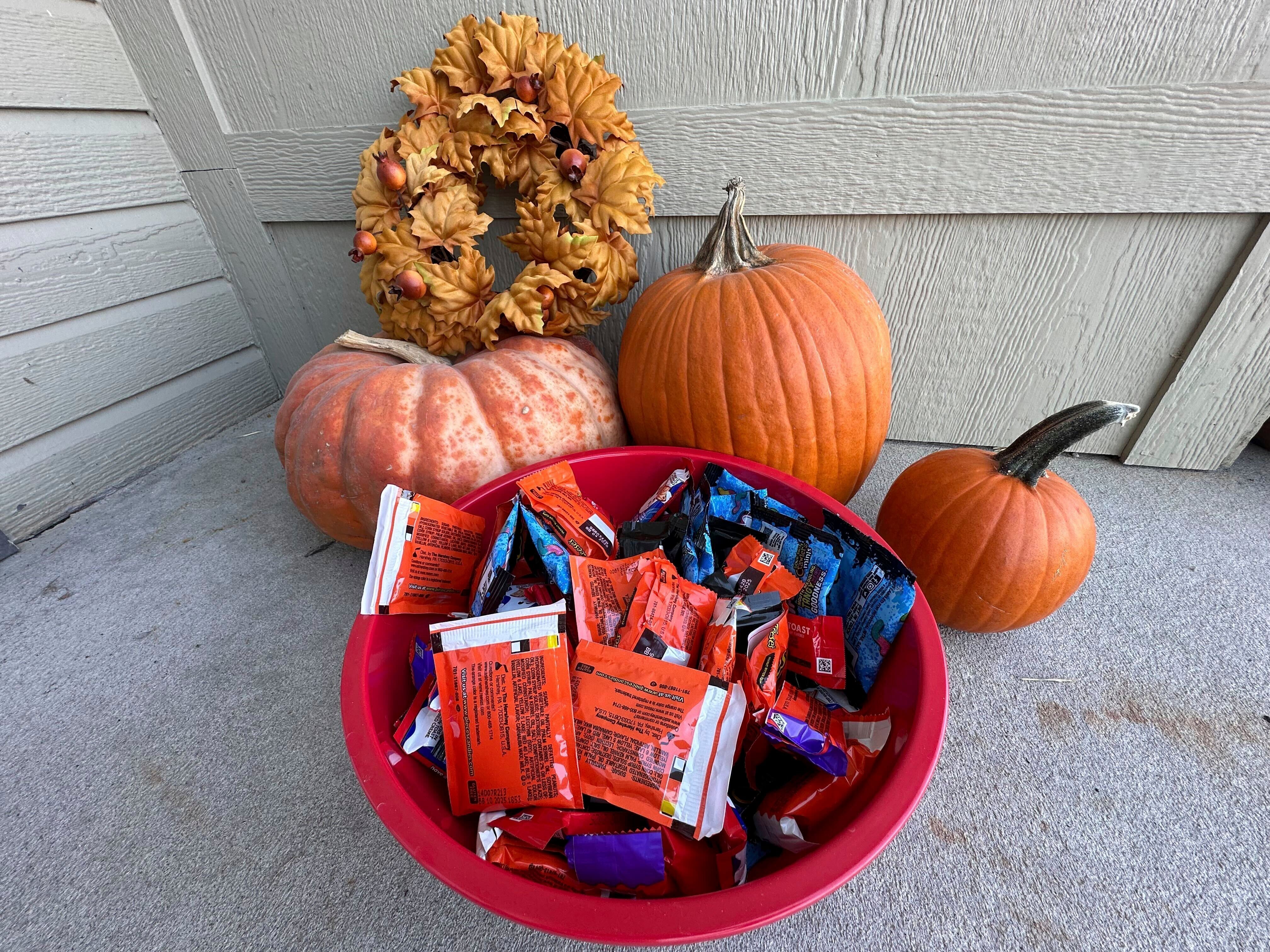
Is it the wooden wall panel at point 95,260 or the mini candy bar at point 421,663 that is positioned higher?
the wooden wall panel at point 95,260

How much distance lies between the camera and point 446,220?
32.6 inches

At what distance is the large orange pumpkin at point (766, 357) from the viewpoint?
74 centimetres

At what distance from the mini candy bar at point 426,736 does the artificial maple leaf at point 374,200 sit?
72 cm

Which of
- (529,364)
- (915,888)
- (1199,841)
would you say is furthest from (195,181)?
(1199,841)

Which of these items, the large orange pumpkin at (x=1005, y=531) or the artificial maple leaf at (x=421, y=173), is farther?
the artificial maple leaf at (x=421, y=173)

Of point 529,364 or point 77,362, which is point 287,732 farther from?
point 77,362

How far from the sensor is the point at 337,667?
2.59ft

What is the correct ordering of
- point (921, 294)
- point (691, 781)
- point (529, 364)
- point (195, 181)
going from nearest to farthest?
point (691, 781) < point (529, 364) < point (921, 294) < point (195, 181)

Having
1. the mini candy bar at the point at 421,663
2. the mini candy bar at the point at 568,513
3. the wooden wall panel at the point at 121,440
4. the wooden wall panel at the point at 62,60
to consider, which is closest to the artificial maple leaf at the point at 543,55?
the mini candy bar at the point at 568,513

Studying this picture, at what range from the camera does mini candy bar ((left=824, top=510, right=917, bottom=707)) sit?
0.53m

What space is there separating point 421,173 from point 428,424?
381mm

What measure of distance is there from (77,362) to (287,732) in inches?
37.0

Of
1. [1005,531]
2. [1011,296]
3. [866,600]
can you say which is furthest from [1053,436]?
[1011,296]

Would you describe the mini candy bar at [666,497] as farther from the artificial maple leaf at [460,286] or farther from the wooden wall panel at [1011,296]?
the wooden wall panel at [1011,296]
